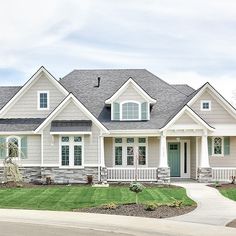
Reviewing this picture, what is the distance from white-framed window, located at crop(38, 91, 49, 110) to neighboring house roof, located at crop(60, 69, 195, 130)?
2506 mm

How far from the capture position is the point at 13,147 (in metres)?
30.6

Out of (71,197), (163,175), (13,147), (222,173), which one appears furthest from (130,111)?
(71,197)

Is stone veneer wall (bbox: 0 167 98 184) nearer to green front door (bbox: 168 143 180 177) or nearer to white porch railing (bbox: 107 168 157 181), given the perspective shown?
white porch railing (bbox: 107 168 157 181)

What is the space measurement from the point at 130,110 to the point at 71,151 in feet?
15.3

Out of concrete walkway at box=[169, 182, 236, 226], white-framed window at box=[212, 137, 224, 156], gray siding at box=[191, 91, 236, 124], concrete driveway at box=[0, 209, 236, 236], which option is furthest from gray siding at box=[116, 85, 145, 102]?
concrete driveway at box=[0, 209, 236, 236]

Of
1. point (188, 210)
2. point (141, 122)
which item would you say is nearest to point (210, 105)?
point (141, 122)

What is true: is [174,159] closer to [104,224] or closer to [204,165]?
[204,165]

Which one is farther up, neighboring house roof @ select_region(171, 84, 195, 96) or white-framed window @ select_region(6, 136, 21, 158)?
neighboring house roof @ select_region(171, 84, 195, 96)

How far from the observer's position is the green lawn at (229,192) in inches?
916

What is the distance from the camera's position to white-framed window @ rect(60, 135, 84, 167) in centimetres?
3105

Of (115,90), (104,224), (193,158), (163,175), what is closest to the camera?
(104,224)

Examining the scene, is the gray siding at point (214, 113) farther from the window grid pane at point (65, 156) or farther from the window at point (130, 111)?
the window grid pane at point (65, 156)

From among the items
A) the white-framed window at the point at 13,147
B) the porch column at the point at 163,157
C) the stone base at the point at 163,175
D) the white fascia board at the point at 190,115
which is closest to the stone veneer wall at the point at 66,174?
the white-framed window at the point at 13,147

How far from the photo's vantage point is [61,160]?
3108 centimetres
